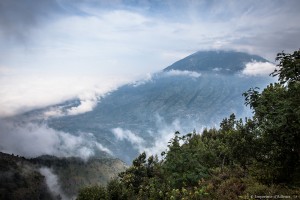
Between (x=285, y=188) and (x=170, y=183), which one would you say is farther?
(x=170, y=183)

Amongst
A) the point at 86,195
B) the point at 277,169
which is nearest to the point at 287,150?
the point at 277,169

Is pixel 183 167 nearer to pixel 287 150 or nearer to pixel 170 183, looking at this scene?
pixel 170 183

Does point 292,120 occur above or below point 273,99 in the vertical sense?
below

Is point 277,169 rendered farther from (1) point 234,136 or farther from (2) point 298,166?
(1) point 234,136

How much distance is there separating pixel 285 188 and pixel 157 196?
13138 millimetres

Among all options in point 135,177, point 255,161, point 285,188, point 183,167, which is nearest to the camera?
point 285,188

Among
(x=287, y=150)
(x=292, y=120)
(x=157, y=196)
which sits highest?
(x=292, y=120)

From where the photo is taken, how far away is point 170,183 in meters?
29.4

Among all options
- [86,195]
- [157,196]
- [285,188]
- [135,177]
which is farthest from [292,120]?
[135,177]

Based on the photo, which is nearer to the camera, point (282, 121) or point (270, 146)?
point (282, 121)

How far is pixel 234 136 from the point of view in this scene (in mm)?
21719

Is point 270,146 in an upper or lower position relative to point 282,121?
lower

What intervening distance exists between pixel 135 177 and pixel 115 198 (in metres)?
15.7

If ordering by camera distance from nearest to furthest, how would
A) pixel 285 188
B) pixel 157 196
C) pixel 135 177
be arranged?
pixel 285 188 < pixel 157 196 < pixel 135 177
